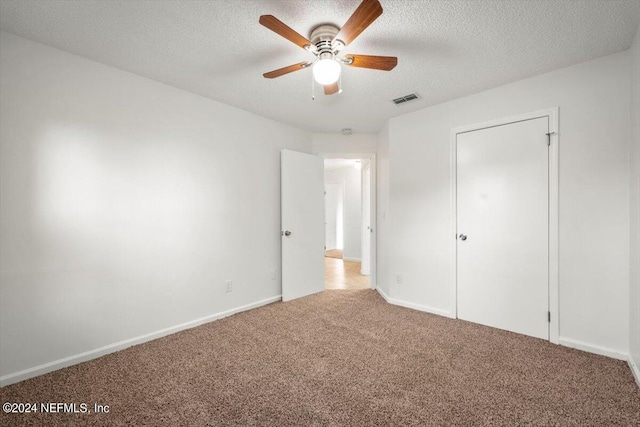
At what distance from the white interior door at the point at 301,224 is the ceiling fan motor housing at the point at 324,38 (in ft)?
6.41

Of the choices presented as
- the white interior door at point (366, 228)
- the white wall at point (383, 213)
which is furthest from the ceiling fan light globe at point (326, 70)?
the white interior door at point (366, 228)

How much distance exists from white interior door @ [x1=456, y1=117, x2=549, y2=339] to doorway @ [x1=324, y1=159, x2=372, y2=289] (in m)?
1.90

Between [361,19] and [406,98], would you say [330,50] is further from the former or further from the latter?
[406,98]

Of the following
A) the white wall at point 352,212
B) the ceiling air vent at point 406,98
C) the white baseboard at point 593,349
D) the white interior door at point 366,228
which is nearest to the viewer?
the white baseboard at point 593,349

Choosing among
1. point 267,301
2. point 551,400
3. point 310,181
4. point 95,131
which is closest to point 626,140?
point 551,400

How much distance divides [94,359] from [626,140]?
447cm

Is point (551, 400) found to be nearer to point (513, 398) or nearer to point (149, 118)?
point (513, 398)

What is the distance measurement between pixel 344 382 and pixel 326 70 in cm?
206

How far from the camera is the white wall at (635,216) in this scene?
2.01 metres

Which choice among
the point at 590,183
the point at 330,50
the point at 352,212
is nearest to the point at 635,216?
the point at 590,183

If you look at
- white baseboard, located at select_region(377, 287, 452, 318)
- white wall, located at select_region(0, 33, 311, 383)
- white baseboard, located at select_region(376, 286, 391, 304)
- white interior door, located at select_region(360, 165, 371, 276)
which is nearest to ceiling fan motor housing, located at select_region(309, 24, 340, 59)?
white wall, located at select_region(0, 33, 311, 383)

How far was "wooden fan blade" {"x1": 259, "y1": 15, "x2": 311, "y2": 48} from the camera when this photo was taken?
1.52 metres

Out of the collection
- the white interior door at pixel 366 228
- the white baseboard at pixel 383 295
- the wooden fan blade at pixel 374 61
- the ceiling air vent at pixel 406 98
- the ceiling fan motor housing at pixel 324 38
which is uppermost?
the ceiling air vent at pixel 406 98

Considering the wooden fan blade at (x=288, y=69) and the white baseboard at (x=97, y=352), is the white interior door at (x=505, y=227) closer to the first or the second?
the wooden fan blade at (x=288, y=69)
